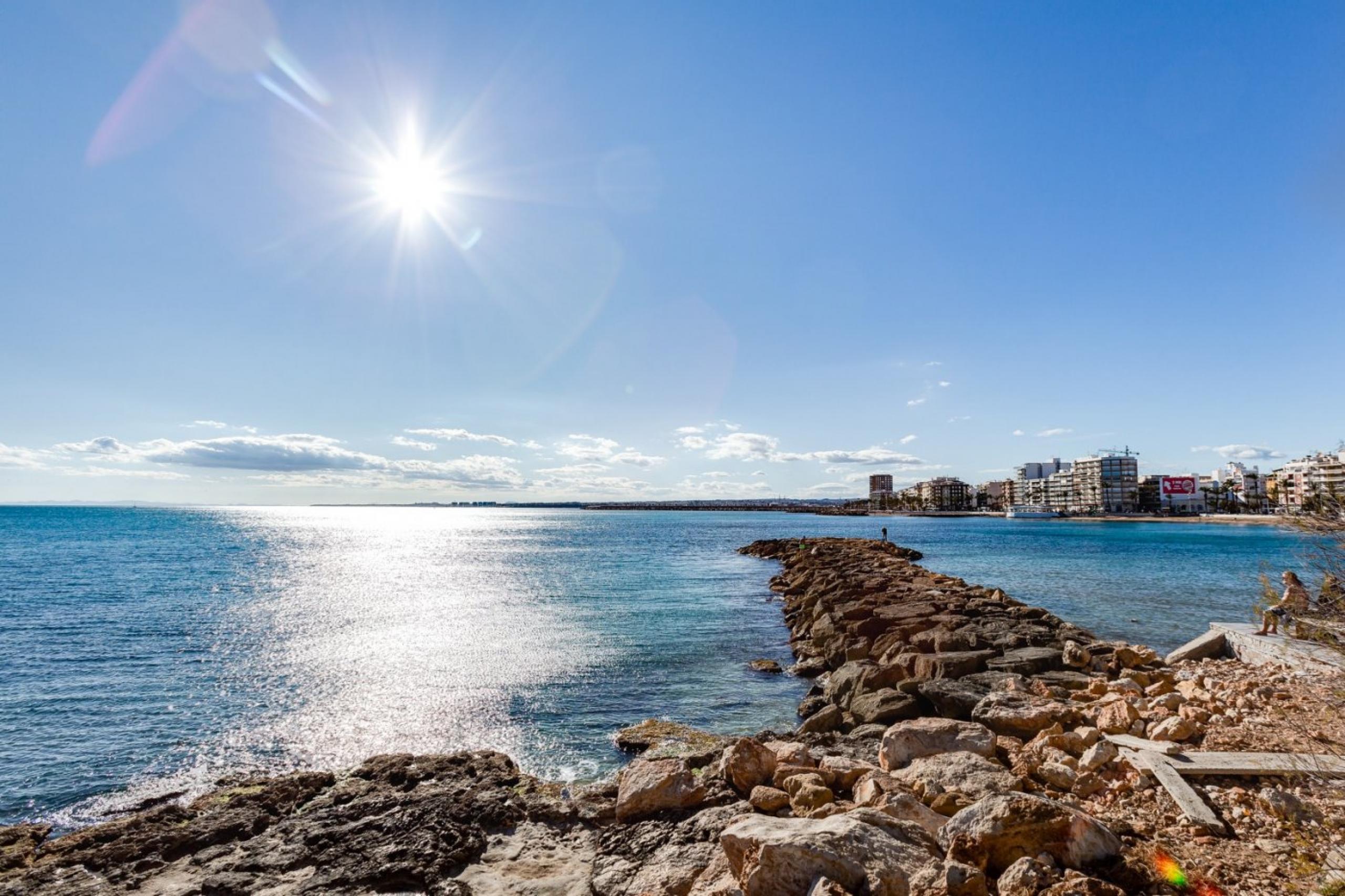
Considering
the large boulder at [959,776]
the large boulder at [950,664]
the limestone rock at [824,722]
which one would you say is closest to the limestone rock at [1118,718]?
the large boulder at [959,776]

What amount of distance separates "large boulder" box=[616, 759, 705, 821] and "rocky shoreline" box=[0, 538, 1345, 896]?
27mm

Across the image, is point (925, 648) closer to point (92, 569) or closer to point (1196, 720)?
point (1196, 720)

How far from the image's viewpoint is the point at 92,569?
4412cm

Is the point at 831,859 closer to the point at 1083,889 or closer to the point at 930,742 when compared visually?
the point at 1083,889

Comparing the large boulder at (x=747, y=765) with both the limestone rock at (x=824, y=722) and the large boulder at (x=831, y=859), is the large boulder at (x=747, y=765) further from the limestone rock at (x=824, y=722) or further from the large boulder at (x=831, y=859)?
the limestone rock at (x=824, y=722)

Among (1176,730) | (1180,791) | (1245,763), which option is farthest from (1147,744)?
(1180,791)

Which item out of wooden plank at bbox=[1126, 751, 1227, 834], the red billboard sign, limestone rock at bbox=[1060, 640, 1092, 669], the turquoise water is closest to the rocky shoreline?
wooden plank at bbox=[1126, 751, 1227, 834]

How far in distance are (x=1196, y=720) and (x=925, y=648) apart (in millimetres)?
8320

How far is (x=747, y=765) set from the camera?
8.47 meters

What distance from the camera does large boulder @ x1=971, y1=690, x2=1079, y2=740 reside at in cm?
968

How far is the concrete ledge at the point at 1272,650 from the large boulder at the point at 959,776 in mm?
5256

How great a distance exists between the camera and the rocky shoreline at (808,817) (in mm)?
5445

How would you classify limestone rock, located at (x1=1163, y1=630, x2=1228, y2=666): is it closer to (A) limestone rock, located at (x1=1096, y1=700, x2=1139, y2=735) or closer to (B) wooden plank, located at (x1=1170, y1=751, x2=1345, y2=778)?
(A) limestone rock, located at (x1=1096, y1=700, x2=1139, y2=735)

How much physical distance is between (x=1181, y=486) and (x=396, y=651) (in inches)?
7477
